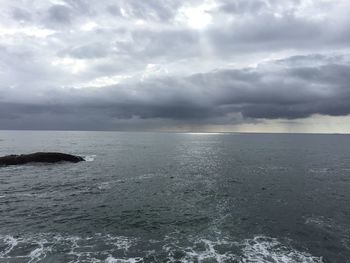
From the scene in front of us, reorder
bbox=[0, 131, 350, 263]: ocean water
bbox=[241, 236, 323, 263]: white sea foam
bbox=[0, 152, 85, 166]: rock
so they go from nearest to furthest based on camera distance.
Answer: bbox=[241, 236, 323, 263]: white sea foam → bbox=[0, 131, 350, 263]: ocean water → bbox=[0, 152, 85, 166]: rock

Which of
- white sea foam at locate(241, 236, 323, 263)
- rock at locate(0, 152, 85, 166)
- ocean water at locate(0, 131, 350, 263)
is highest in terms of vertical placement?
rock at locate(0, 152, 85, 166)

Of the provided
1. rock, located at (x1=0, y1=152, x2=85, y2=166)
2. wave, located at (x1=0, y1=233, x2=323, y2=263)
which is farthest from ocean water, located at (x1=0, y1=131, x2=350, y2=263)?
rock, located at (x1=0, y1=152, x2=85, y2=166)

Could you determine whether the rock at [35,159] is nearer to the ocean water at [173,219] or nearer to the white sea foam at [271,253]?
the ocean water at [173,219]

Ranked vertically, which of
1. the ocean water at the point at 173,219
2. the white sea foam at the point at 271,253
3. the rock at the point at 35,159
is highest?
the rock at the point at 35,159

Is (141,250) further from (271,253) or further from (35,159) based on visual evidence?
(35,159)

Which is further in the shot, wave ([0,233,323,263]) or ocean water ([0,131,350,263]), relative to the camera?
ocean water ([0,131,350,263])

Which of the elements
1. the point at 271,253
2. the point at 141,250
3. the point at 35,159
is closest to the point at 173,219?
the point at 141,250

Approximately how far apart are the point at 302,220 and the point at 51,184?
141 feet

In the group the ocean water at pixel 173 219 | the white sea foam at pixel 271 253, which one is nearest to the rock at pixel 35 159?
the ocean water at pixel 173 219

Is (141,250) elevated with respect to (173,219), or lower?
lower

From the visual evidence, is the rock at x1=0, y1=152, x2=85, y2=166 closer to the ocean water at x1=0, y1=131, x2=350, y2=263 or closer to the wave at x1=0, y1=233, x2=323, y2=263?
the ocean water at x1=0, y1=131, x2=350, y2=263

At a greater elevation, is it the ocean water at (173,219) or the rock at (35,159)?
the rock at (35,159)

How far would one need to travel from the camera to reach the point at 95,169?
70.8 metres

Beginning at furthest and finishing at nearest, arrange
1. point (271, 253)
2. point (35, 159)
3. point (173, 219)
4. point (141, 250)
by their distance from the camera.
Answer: point (35, 159)
point (173, 219)
point (141, 250)
point (271, 253)
